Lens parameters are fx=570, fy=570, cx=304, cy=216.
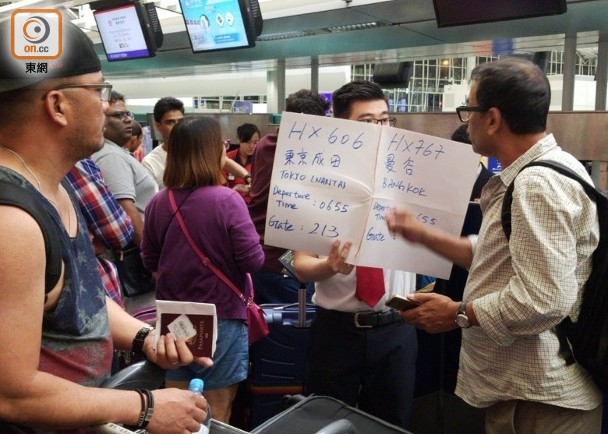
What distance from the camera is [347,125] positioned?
5.70 feet

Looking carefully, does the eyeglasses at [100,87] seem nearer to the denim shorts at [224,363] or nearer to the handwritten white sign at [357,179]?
the handwritten white sign at [357,179]

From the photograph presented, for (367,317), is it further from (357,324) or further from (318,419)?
(318,419)

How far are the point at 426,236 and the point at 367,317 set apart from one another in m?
0.43

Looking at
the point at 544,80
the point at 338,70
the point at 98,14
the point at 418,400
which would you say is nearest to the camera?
the point at 544,80

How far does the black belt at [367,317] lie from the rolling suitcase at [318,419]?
342 mm

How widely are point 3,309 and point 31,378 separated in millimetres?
142

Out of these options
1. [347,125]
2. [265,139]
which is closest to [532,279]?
[347,125]

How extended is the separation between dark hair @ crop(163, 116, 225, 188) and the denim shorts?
64 centimetres

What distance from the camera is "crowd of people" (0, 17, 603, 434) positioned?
1.13 metres

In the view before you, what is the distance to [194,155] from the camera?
98.9 inches

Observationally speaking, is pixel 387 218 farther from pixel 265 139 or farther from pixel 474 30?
pixel 474 30

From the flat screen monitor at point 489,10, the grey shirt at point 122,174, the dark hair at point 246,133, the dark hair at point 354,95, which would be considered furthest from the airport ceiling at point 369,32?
the dark hair at point 354,95

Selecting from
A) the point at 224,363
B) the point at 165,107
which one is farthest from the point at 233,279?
the point at 165,107

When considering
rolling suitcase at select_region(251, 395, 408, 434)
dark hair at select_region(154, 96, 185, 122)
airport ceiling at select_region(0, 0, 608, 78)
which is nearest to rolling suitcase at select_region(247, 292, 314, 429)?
rolling suitcase at select_region(251, 395, 408, 434)
